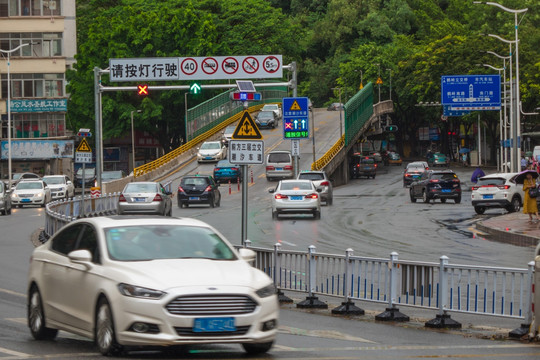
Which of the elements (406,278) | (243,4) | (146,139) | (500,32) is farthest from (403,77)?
(406,278)

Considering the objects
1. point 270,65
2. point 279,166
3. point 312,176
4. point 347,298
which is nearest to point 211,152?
point 279,166

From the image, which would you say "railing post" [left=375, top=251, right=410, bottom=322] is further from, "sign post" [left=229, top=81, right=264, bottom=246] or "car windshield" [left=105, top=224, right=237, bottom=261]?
"sign post" [left=229, top=81, right=264, bottom=246]

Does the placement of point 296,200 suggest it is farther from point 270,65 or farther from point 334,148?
point 334,148

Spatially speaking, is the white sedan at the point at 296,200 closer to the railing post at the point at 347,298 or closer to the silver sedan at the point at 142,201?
the silver sedan at the point at 142,201

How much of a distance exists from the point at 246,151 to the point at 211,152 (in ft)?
184

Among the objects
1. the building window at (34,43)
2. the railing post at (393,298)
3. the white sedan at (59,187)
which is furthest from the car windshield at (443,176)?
the building window at (34,43)

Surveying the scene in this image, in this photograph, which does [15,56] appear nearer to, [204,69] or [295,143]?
[204,69]

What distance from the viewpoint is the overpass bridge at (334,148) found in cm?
6962

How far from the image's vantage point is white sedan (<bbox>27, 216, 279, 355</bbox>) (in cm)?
1025

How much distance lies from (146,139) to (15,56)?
18272mm

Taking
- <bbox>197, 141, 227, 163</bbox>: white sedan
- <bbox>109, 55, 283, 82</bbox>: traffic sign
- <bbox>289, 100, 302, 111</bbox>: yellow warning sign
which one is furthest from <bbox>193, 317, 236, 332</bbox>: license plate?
<bbox>197, 141, 227, 163</bbox>: white sedan

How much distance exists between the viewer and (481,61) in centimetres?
8525

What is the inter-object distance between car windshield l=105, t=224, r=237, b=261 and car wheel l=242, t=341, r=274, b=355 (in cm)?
104

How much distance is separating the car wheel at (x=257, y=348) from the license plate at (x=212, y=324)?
2.19 feet
